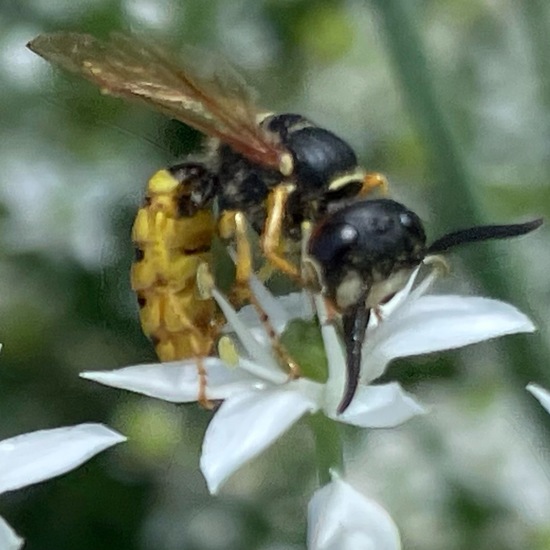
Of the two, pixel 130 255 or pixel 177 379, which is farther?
pixel 130 255

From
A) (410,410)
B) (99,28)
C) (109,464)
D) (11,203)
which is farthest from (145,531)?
(410,410)

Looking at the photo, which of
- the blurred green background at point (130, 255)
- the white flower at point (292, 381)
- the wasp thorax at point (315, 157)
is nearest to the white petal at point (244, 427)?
the white flower at point (292, 381)

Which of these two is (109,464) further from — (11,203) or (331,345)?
(331,345)

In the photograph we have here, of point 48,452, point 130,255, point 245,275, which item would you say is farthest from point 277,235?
point 130,255

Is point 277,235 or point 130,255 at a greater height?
point 277,235

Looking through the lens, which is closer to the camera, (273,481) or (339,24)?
(273,481)

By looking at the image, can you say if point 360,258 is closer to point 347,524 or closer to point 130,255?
point 347,524
